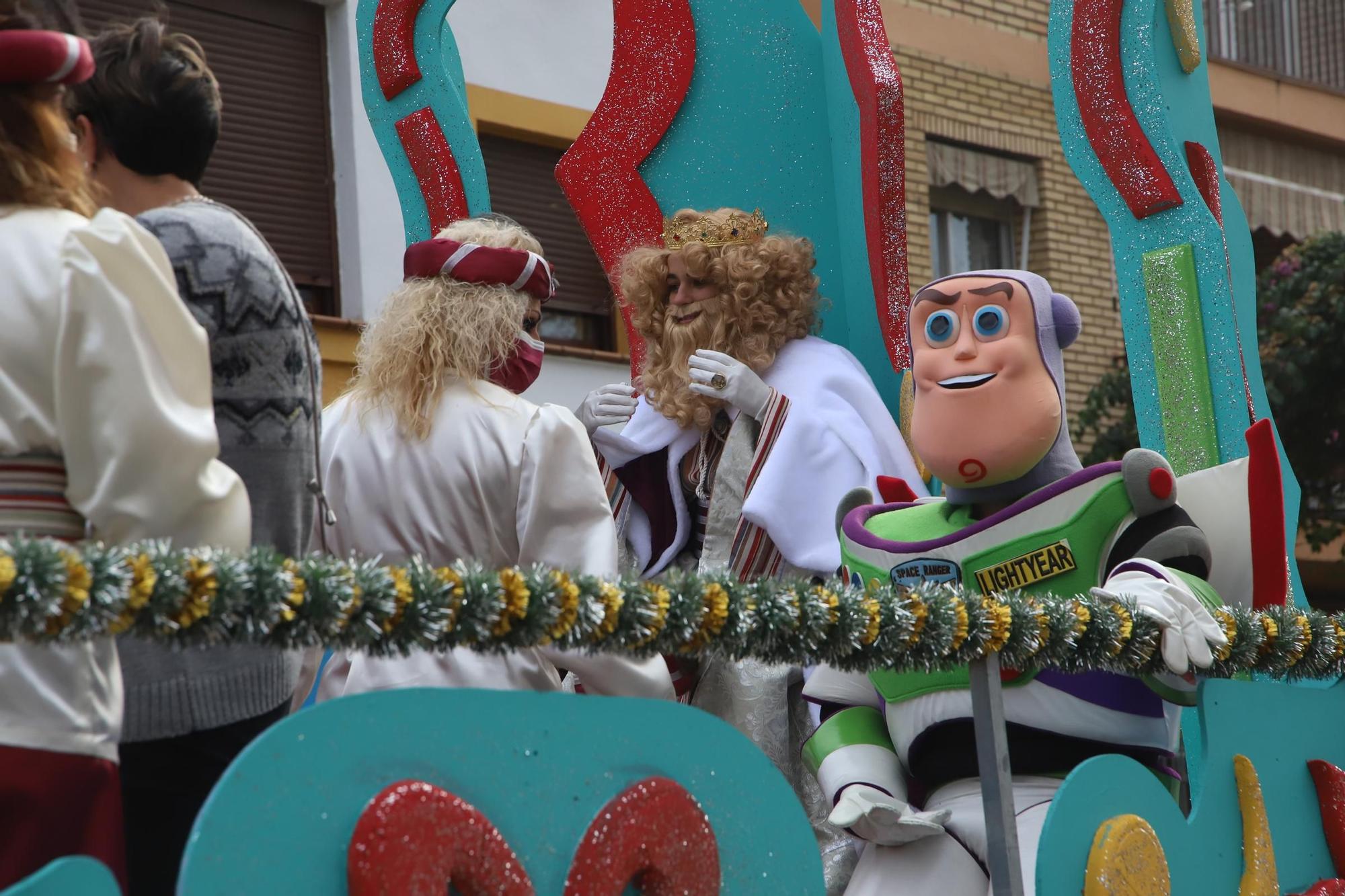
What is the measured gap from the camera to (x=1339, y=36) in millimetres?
14633

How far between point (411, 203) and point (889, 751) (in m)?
2.58

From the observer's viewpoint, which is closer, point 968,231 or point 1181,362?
point 1181,362

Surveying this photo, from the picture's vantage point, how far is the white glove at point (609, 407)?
4.29 metres

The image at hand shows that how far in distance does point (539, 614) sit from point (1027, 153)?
34.9ft

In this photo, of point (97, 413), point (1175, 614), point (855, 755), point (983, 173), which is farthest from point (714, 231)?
point (983, 173)

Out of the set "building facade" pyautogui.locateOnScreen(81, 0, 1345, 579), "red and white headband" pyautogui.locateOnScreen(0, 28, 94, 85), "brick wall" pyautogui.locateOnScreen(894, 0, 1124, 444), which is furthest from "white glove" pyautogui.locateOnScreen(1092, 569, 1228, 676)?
"brick wall" pyautogui.locateOnScreen(894, 0, 1124, 444)

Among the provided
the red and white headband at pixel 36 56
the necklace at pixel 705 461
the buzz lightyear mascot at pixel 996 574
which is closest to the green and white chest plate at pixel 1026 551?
the buzz lightyear mascot at pixel 996 574

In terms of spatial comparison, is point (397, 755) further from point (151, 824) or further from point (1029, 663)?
point (1029, 663)

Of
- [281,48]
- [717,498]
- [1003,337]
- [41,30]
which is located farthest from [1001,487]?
[281,48]

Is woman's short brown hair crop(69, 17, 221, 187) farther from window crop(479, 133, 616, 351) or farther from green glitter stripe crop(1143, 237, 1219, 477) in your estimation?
window crop(479, 133, 616, 351)

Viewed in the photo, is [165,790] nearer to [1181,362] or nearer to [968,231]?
[1181,362]

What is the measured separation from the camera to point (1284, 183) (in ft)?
45.1

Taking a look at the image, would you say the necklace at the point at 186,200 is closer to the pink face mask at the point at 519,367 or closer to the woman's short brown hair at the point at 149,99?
the woman's short brown hair at the point at 149,99

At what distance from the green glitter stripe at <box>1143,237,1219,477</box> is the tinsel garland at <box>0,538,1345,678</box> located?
110cm
